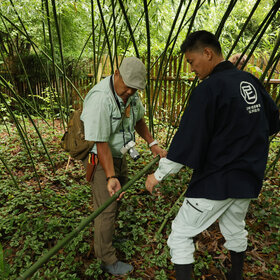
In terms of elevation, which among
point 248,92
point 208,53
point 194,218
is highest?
point 208,53

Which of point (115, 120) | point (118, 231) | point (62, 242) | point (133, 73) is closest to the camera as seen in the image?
point (62, 242)

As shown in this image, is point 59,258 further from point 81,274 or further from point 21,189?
point 21,189

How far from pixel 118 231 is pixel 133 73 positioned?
3.57 feet

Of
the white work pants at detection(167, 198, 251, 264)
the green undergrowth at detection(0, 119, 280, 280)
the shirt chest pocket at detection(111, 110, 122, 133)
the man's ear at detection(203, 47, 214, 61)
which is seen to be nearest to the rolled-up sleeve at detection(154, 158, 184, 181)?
the white work pants at detection(167, 198, 251, 264)

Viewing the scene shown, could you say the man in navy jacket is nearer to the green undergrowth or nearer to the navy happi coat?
the navy happi coat

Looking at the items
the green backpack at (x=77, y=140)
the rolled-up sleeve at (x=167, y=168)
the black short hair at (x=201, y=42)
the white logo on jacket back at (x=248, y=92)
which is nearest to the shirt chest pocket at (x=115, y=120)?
the green backpack at (x=77, y=140)

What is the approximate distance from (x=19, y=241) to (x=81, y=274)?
469mm

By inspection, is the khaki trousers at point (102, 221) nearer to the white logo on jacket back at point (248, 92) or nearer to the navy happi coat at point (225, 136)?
the navy happi coat at point (225, 136)

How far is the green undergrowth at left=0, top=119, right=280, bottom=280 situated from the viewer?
1.25 metres

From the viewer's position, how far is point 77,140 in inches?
48.2

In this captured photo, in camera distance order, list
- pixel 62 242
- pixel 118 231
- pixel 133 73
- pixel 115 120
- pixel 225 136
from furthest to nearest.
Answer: pixel 118 231 < pixel 115 120 < pixel 133 73 < pixel 225 136 < pixel 62 242

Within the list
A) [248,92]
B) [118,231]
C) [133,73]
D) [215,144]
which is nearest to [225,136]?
[215,144]

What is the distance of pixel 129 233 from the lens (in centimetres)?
154

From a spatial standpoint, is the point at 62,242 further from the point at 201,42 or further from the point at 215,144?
the point at 201,42
